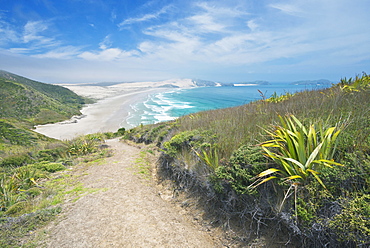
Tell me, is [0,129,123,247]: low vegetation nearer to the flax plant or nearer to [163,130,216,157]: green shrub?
[163,130,216,157]: green shrub

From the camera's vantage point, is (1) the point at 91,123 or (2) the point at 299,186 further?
(1) the point at 91,123

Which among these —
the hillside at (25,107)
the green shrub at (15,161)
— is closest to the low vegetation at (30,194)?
the green shrub at (15,161)

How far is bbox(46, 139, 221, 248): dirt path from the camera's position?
2908 millimetres

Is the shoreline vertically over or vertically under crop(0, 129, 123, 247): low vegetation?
under

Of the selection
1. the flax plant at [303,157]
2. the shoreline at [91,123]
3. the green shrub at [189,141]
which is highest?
the flax plant at [303,157]

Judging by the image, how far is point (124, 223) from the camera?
3.29 m

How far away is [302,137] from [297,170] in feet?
1.89

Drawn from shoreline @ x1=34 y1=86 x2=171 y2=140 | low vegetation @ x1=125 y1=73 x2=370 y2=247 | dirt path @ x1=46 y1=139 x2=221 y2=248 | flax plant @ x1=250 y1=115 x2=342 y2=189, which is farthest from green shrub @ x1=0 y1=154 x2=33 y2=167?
flax plant @ x1=250 y1=115 x2=342 y2=189

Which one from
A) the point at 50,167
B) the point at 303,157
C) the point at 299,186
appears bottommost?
the point at 50,167

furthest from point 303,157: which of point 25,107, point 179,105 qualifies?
point 25,107

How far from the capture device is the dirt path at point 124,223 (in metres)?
2.91

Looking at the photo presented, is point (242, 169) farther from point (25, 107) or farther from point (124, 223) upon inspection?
point (25, 107)

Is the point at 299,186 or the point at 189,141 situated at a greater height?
the point at 299,186

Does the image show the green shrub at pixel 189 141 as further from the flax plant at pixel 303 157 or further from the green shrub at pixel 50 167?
the green shrub at pixel 50 167
